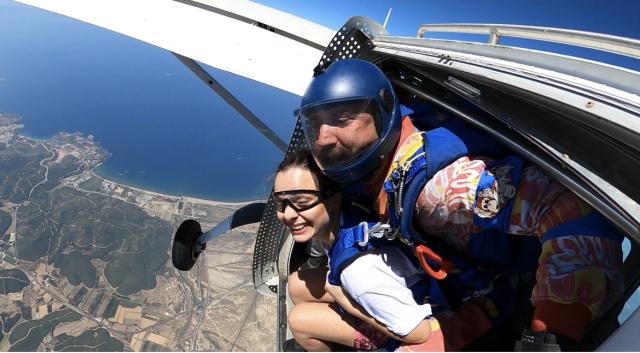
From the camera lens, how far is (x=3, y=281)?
91.7 ft

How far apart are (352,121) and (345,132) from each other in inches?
2.0

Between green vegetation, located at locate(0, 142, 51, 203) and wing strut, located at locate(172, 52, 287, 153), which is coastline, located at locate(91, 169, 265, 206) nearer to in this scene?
green vegetation, located at locate(0, 142, 51, 203)

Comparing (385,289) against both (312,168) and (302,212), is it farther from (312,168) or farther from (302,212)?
(312,168)

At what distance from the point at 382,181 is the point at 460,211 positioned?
0.36m

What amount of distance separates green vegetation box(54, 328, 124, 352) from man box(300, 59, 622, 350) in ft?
84.2

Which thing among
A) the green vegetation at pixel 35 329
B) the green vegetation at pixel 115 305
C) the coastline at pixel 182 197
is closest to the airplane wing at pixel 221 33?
the green vegetation at pixel 35 329

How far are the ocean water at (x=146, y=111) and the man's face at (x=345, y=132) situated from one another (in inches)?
1154

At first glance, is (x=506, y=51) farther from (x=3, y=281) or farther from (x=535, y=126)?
(x=3, y=281)

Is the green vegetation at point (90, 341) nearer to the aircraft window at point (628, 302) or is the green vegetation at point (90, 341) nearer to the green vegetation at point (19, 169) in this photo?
the green vegetation at point (19, 169)

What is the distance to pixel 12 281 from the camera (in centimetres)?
2770

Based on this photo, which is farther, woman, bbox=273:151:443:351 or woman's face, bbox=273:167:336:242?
woman's face, bbox=273:167:336:242

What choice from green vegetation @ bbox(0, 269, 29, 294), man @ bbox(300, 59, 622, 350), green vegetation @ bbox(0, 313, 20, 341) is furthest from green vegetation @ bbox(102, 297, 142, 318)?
man @ bbox(300, 59, 622, 350)

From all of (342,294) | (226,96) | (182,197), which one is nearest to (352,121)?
(342,294)

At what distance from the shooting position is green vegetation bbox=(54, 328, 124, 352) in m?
21.8
